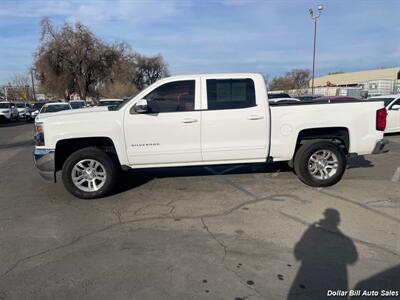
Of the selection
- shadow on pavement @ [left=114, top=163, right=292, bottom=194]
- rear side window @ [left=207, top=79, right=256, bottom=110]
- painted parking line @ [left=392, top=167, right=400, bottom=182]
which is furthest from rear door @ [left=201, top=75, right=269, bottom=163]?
painted parking line @ [left=392, top=167, right=400, bottom=182]

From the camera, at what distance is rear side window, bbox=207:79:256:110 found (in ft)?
19.5

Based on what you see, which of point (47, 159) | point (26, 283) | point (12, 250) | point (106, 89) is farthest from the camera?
point (106, 89)

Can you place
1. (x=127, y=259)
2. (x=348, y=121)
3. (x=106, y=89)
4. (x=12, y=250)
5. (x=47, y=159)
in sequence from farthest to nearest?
(x=106, y=89), (x=348, y=121), (x=47, y=159), (x=12, y=250), (x=127, y=259)

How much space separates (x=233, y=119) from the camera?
590 centimetres

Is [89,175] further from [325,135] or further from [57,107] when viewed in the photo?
[57,107]

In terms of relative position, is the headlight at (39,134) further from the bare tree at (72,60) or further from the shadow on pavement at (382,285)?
the bare tree at (72,60)

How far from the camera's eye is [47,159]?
18.7ft

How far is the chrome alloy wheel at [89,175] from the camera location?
5840mm

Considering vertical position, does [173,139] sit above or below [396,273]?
above

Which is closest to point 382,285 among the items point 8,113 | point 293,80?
point 8,113

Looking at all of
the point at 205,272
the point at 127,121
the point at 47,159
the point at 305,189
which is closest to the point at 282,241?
the point at 205,272

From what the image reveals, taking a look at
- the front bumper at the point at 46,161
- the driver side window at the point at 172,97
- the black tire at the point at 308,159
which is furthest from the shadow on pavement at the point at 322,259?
the front bumper at the point at 46,161

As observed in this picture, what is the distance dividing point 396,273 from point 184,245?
2163 mm

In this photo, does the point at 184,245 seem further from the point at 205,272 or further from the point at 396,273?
the point at 396,273
